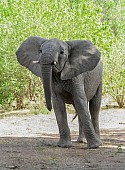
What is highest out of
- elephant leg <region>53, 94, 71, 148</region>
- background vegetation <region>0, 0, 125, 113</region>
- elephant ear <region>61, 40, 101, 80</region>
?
elephant ear <region>61, 40, 101, 80</region>

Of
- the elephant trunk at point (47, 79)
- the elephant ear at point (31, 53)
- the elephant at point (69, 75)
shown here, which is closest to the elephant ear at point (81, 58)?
the elephant at point (69, 75)

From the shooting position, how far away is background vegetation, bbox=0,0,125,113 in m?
19.8

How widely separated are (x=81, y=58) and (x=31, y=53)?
0.84m

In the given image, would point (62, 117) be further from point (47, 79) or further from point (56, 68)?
point (47, 79)

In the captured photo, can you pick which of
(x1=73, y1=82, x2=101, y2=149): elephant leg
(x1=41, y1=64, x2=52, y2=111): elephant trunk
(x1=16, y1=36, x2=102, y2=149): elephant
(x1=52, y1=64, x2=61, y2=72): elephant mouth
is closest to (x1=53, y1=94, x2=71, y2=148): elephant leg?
(x1=16, y1=36, x2=102, y2=149): elephant

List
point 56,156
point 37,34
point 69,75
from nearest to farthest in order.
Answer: point 56,156
point 69,75
point 37,34

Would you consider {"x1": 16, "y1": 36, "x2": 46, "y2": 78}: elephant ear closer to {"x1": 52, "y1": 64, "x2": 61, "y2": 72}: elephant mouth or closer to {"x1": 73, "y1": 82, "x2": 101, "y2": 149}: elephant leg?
{"x1": 52, "y1": 64, "x2": 61, "y2": 72}: elephant mouth

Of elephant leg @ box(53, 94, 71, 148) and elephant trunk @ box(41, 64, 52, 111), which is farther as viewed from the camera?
elephant leg @ box(53, 94, 71, 148)

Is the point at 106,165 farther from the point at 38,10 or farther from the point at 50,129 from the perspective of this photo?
the point at 38,10

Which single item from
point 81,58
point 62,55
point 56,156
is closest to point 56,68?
point 62,55

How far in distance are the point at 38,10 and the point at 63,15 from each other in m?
0.88

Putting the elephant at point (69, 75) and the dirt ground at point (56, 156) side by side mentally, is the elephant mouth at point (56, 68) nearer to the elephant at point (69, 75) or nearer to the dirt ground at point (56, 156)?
the elephant at point (69, 75)

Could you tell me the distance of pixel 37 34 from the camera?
20078 mm

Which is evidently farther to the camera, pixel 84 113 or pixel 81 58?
pixel 81 58
